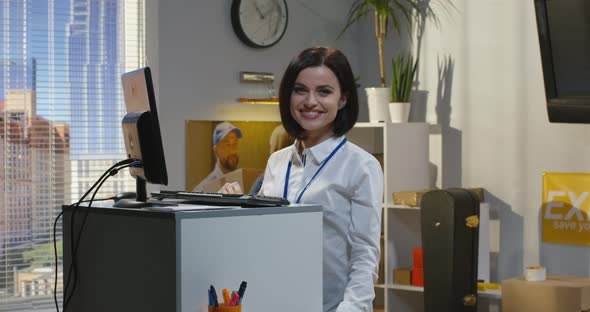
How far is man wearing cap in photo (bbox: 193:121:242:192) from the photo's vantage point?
16.0 ft

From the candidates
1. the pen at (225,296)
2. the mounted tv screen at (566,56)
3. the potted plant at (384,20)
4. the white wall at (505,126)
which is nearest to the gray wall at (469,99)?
the white wall at (505,126)

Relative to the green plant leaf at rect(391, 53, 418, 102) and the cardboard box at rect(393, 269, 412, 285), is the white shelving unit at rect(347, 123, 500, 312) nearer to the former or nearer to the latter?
the cardboard box at rect(393, 269, 412, 285)

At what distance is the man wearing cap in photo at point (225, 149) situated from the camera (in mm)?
4867

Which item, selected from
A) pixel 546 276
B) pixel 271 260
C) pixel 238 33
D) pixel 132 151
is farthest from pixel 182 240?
pixel 238 33

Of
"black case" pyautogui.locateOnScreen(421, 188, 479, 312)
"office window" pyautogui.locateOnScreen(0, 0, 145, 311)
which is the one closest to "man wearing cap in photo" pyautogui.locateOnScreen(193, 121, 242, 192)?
"office window" pyautogui.locateOnScreen(0, 0, 145, 311)

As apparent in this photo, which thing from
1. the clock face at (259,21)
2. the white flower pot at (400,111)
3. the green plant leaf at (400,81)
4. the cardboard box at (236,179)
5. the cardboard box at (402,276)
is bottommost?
the cardboard box at (402,276)

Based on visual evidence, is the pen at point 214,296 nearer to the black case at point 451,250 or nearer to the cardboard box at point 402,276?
the black case at point 451,250

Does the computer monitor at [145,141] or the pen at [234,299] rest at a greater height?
the computer monitor at [145,141]

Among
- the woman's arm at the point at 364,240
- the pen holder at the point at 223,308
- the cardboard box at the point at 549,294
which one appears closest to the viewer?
the pen holder at the point at 223,308

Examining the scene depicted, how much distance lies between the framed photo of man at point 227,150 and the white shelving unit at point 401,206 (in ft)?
2.05

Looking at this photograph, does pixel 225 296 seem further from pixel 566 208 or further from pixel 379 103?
pixel 379 103

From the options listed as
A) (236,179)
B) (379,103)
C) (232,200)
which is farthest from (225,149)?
(232,200)

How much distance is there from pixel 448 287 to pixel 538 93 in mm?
1199

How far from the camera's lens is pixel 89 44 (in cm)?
→ 459
